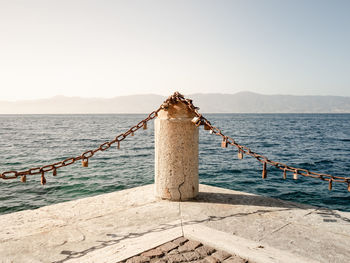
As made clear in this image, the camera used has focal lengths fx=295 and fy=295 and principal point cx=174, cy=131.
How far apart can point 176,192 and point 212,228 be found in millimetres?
1299

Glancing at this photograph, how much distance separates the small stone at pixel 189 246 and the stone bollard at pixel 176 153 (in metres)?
1.64

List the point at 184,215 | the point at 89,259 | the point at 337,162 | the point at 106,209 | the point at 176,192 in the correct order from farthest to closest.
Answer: the point at 337,162, the point at 176,192, the point at 106,209, the point at 184,215, the point at 89,259

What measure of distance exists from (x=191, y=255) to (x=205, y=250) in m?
0.21

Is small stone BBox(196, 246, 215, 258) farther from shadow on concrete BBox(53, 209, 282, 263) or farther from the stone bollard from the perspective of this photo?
the stone bollard

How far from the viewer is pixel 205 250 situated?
322 cm

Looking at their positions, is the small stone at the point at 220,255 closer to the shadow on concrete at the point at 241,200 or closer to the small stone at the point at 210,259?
the small stone at the point at 210,259

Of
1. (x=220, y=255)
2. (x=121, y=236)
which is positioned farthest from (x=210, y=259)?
(x=121, y=236)

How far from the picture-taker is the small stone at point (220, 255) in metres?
3.06

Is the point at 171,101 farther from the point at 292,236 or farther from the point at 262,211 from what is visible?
the point at 292,236

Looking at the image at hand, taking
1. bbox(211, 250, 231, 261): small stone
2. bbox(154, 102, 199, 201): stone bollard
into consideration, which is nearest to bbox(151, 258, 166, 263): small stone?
bbox(211, 250, 231, 261): small stone

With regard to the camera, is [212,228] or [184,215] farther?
[184,215]

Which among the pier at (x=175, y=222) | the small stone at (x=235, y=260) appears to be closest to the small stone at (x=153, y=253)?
the pier at (x=175, y=222)

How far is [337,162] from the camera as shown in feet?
63.5

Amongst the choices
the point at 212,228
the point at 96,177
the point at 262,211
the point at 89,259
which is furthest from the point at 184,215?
the point at 96,177
